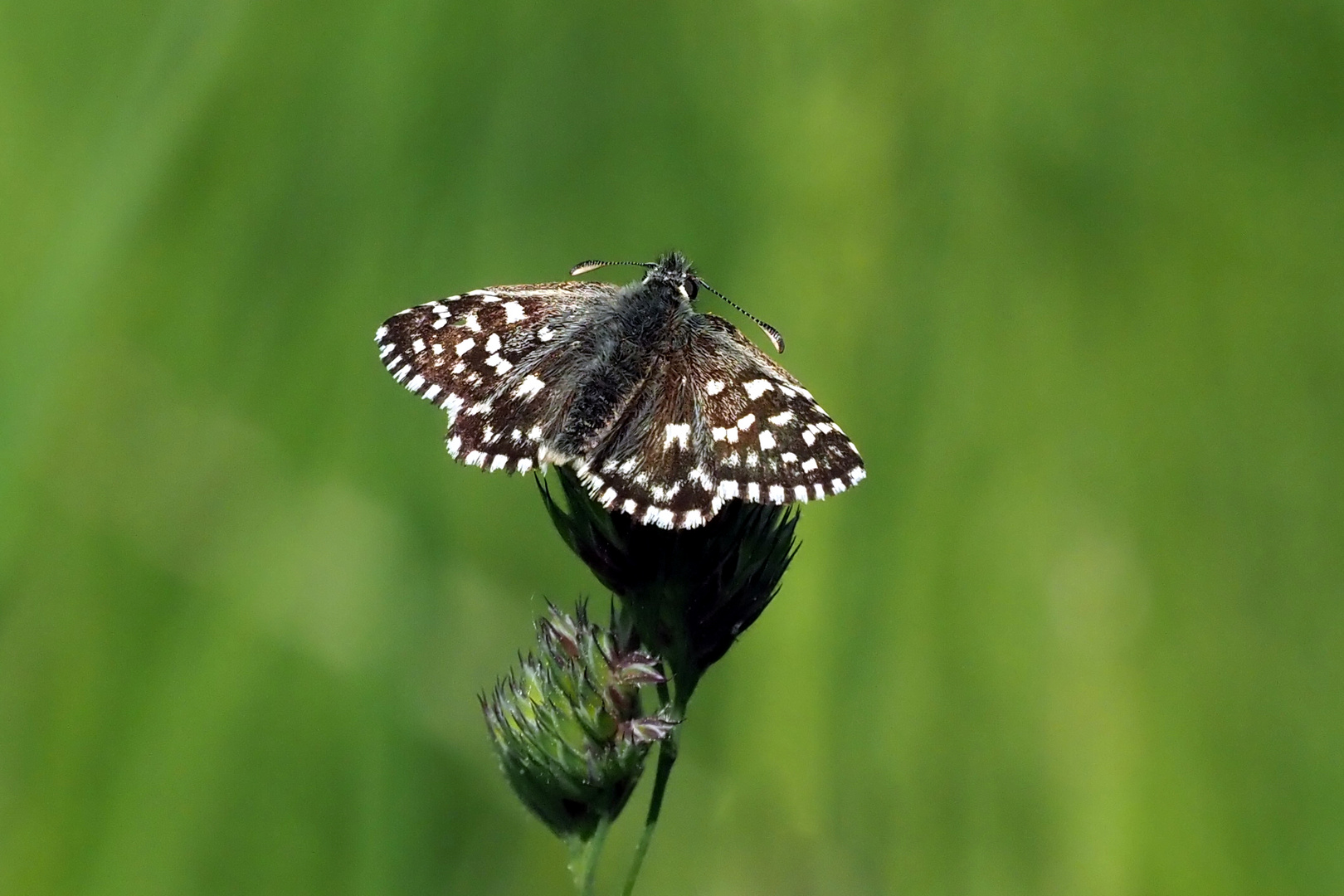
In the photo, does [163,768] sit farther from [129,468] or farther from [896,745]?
[896,745]

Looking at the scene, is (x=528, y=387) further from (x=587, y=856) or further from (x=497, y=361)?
(x=587, y=856)

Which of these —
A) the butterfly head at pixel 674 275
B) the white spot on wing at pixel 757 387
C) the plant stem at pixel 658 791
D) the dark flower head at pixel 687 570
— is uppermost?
the butterfly head at pixel 674 275

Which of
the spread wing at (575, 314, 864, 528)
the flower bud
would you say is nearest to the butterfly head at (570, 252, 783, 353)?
the spread wing at (575, 314, 864, 528)

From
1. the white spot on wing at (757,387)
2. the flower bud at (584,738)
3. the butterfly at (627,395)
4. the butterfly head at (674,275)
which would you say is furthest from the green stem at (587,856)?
the butterfly head at (674,275)

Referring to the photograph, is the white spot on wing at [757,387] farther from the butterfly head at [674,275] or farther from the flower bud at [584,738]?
the flower bud at [584,738]

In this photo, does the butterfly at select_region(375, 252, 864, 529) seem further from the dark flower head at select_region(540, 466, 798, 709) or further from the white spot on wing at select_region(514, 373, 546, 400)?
the dark flower head at select_region(540, 466, 798, 709)

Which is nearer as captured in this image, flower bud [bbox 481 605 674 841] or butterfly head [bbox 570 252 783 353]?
flower bud [bbox 481 605 674 841]
